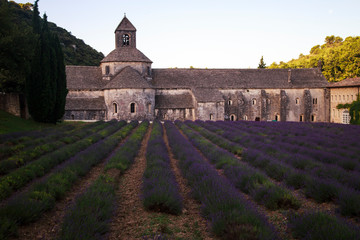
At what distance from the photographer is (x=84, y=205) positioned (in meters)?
5.77

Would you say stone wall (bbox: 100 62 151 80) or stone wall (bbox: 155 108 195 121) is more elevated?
stone wall (bbox: 100 62 151 80)

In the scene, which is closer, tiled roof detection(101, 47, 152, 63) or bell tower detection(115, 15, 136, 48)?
tiled roof detection(101, 47, 152, 63)

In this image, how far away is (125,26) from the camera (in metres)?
43.6

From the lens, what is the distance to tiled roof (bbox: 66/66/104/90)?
40438 mm

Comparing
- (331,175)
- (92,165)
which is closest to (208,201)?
(331,175)

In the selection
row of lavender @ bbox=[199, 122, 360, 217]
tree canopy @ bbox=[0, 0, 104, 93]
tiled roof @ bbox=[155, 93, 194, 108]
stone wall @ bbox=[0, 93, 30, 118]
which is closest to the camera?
row of lavender @ bbox=[199, 122, 360, 217]

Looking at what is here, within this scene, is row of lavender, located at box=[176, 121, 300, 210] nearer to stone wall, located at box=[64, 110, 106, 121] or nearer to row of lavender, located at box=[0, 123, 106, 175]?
row of lavender, located at box=[0, 123, 106, 175]

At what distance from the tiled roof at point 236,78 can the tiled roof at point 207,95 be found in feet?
5.80

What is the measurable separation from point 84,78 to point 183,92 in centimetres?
1373

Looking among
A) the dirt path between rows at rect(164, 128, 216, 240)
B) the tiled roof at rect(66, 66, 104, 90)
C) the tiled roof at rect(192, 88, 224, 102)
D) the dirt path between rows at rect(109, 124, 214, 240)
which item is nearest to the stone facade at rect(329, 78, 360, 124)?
the tiled roof at rect(192, 88, 224, 102)

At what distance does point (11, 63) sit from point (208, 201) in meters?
23.7

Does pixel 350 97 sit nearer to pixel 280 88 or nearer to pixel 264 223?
pixel 280 88

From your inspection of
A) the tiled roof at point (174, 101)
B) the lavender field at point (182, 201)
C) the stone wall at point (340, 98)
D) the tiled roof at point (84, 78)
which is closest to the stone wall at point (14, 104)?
the tiled roof at point (84, 78)

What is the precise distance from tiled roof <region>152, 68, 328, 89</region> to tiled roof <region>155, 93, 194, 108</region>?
1507 millimetres
